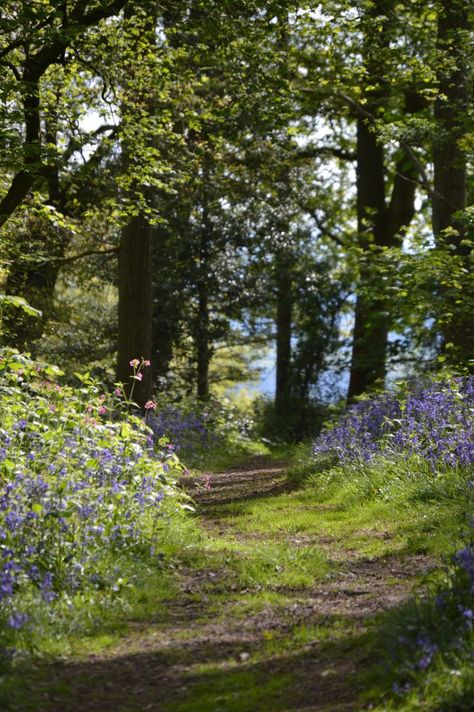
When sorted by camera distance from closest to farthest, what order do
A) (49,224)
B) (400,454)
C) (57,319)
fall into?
(400,454), (49,224), (57,319)

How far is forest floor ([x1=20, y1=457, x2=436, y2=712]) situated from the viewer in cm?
398

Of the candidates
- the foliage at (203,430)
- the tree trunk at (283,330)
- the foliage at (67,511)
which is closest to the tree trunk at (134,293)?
the foliage at (203,430)

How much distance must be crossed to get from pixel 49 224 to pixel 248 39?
259 inches

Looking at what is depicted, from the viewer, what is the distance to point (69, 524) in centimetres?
533

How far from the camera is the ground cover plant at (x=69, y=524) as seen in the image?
4574 millimetres

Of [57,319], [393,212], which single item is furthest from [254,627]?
[393,212]

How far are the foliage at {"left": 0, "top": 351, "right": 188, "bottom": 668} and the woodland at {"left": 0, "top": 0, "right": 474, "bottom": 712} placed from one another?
0.08 ft

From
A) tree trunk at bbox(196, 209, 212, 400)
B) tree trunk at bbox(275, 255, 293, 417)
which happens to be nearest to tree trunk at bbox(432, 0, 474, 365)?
tree trunk at bbox(275, 255, 293, 417)

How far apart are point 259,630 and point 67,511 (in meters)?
1.32

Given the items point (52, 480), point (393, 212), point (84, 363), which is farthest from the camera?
point (84, 363)

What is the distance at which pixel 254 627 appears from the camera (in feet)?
16.1

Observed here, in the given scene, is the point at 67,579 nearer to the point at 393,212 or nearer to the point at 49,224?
the point at 49,224

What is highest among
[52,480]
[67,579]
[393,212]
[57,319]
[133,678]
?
[393,212]

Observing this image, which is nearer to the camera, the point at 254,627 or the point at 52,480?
the point at 254,627
